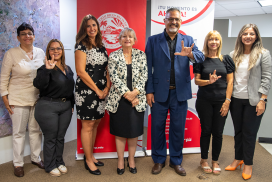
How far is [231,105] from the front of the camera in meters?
2.48

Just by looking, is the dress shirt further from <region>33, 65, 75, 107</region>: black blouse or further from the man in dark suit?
<region>33, 65, 75, 107</region>: black blouse

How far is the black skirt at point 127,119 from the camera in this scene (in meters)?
2.31

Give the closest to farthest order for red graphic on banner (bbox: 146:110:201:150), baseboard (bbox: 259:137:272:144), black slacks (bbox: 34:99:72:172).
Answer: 1. black slacks (bbox: 34:99:72:172)
2. red graphic on banner (bbox: 146:110:201:150)
3. baseboard (bbox: 259:137:272:144)

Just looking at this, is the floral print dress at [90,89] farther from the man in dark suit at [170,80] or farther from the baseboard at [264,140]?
the baseboard at [264,140]

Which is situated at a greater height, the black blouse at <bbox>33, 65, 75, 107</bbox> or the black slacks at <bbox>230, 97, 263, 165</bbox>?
the black blouse at <bbox>33, 65, 75, 107</bbox>

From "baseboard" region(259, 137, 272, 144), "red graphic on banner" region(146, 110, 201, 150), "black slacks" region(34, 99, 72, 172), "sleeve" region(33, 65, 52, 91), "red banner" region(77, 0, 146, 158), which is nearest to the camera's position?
"sleeve" region(33, 65, 52, 91)

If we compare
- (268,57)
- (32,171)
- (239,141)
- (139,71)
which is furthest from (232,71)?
(32,171)

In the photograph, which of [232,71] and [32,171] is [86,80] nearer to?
[32,171]

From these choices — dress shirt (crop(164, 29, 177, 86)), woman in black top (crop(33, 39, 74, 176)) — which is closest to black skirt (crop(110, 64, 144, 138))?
dress shirt (crop(164, 29, 177, 86))

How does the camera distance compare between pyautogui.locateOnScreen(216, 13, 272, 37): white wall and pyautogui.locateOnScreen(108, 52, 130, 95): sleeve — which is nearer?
pyautogui.locateOnScreen(108, 52, 130, 95): sleeve

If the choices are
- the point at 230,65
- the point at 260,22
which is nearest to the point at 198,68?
the point at 230,65

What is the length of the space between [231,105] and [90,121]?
184cm

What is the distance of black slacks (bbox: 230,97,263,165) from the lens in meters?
2.34

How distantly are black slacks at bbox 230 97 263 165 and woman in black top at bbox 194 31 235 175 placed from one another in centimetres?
15
